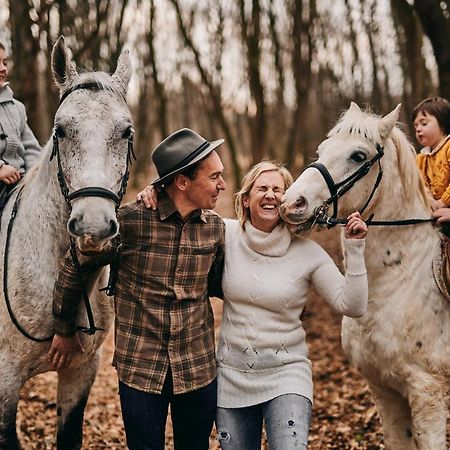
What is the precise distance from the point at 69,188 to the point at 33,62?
205 inches

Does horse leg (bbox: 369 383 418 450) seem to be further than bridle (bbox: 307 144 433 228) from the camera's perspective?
Yes

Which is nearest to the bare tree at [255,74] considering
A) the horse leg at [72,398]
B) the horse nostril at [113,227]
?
the horse leg at [72,398]

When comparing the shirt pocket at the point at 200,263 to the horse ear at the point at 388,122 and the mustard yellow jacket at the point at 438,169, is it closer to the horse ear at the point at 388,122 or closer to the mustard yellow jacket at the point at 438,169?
the horse ear at the point at 388,122

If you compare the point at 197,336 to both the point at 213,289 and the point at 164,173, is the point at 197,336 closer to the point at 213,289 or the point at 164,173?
the point at 213,289

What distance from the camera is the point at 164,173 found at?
301cm

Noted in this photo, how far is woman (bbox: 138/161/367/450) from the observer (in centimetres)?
295

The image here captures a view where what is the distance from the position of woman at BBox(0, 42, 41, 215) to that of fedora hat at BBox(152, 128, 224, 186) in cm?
106

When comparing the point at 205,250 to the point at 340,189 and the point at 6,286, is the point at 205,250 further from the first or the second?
the point at 6,286

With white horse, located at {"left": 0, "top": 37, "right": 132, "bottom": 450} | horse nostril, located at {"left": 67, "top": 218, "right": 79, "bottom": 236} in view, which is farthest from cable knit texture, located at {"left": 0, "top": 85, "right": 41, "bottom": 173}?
horse nostril, located at {"left": 67, "top": 218, "right": 79, "bottom": 236}

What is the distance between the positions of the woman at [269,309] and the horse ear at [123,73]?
2.06 feet

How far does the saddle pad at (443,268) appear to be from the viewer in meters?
3.46

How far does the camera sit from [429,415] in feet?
11.0

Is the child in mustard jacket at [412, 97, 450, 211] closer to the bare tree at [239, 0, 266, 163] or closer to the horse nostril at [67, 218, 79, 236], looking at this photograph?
the horse nostril at [67, 218, 79, 236]

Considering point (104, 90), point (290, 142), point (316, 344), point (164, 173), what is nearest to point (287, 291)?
point (164, 173)
